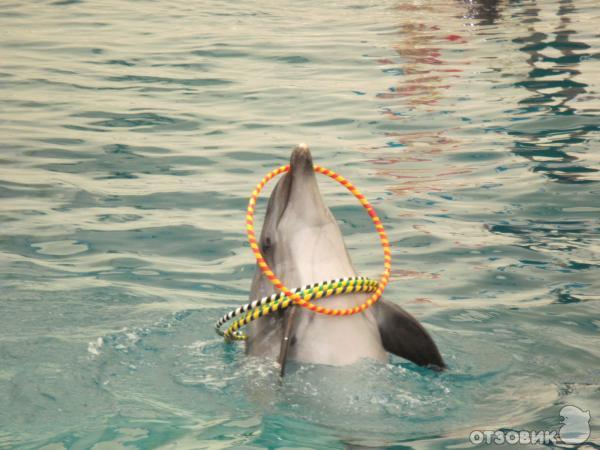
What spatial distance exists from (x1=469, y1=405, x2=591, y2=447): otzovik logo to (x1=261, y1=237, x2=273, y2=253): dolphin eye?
4.39ft

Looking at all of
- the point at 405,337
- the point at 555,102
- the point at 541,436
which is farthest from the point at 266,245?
the point at 555,102

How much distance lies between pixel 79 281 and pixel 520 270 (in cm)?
296

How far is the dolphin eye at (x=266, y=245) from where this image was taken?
534 centimetres

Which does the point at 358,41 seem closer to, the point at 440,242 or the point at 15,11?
the point at 15,11

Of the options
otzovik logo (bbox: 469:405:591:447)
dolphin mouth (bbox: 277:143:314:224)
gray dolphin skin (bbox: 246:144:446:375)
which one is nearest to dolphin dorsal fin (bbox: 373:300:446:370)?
gray dolphin skin (bbox: 246:144:446:375)

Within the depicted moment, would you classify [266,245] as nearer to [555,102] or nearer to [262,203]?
[262,203]

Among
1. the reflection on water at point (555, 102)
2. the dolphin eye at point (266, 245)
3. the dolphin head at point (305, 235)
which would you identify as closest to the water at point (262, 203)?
the reflection on water at point (555, 102)

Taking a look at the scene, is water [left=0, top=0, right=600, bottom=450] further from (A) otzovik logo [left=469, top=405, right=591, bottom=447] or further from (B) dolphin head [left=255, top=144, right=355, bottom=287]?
(B) dolphin head [left=255, top=144, right=355, bottom=287]

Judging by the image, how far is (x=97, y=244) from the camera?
26.2ft

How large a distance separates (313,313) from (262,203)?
395cm

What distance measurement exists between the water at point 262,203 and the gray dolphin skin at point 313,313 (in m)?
0.11

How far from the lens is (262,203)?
905 centimetres

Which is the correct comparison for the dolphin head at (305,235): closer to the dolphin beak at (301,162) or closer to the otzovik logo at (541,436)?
the dolphin beak at (301,162)

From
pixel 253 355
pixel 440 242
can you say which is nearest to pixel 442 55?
pixel 440 242
